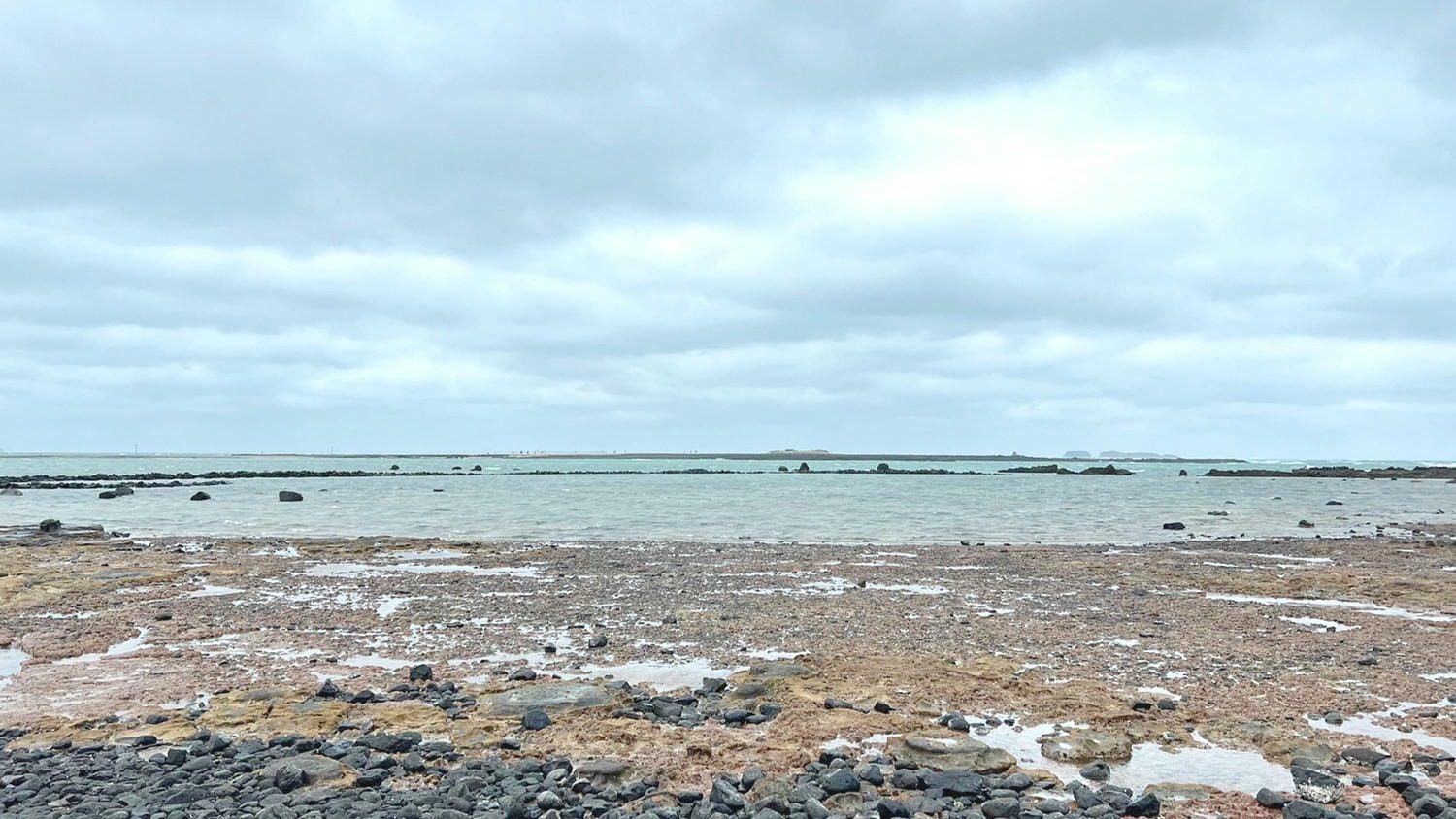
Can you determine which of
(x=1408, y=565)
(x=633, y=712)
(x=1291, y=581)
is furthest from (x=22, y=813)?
(x=1408, y=565)

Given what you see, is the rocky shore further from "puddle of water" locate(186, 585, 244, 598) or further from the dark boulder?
"puddle of water" locate(186, 585, 244, 598)

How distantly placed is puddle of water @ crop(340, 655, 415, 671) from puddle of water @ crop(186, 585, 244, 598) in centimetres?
805

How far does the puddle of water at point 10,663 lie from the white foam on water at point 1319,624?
20.2 m

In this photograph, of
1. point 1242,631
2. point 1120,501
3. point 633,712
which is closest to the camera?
point 633,712

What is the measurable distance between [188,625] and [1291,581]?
78.1ft

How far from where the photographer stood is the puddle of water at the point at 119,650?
1359 cm

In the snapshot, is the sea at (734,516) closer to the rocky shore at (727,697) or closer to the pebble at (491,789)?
the rocky shore at (727,697)

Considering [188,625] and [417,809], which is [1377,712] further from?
[188,625]

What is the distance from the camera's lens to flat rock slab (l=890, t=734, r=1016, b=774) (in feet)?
28.9

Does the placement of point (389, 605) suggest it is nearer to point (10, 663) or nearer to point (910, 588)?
point (10, 663)

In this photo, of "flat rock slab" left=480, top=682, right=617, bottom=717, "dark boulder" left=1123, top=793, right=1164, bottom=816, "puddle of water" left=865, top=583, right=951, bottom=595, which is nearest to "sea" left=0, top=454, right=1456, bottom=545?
"puddle of water" left=865, top=583, right=951, bottom=595

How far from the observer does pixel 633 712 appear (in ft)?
35.0

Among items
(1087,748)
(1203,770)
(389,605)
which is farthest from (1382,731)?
(389,605)

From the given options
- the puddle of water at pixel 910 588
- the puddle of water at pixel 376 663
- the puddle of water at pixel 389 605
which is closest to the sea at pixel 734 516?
the puddle of water at pixel 910 588
